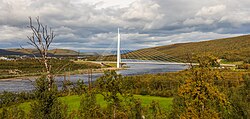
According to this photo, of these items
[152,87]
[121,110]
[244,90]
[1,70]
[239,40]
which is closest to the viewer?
[121,110]

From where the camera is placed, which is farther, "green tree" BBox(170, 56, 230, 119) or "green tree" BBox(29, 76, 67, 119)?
"green tree" BBox(170, 56, 230, 119)

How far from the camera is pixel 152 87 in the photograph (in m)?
70.8

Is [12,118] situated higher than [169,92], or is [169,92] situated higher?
[12,118]

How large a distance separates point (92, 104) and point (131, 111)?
3.86 m

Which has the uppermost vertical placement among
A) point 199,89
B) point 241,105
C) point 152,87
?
point 199,89

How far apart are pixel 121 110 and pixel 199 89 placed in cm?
738

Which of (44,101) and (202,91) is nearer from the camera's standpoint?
(44,101)

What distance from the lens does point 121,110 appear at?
66.2 ft

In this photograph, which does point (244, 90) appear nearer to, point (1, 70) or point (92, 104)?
point (92, 104)

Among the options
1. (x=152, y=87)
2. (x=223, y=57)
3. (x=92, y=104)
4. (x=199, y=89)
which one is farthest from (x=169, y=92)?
(x=223, y=57)

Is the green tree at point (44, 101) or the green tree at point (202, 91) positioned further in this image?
the green tree at point (202, 91)

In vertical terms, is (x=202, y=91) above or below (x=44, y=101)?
above

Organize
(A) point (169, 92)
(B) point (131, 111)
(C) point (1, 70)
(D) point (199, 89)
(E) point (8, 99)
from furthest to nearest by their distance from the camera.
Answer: (C) point (1, 70) → (A) point (169, 92) → (E) point (8, 99) → (B) point (131, 111) → (D) point (199, 89)

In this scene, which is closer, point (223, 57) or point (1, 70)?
point (1, 70)
